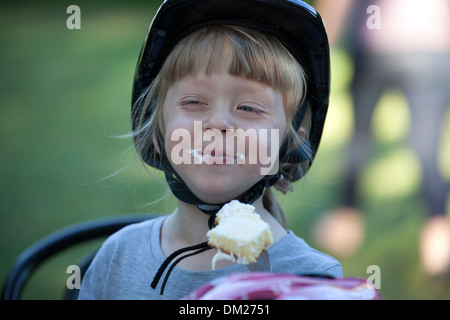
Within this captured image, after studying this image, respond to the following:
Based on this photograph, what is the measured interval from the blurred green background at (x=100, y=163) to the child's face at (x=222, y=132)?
1.49ft

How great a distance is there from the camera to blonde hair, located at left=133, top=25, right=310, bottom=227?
197 cm

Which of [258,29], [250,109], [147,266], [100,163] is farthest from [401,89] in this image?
[147,266]

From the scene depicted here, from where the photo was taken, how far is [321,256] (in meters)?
2.02

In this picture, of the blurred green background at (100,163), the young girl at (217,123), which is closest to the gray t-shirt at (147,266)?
the young girl at (217,123)

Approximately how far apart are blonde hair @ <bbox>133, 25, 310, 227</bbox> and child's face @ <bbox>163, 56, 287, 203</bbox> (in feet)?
0.13

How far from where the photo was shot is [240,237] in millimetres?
1640

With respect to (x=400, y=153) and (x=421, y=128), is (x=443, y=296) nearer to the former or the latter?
(x=421, y=128)

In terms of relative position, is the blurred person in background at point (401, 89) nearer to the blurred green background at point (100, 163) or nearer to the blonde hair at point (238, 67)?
the blurred green background at point (100, 163)

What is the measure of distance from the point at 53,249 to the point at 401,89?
4.20m

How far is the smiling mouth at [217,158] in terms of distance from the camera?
6.31ft

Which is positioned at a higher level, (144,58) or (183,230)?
(144,58)

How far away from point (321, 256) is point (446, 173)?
4.03 m

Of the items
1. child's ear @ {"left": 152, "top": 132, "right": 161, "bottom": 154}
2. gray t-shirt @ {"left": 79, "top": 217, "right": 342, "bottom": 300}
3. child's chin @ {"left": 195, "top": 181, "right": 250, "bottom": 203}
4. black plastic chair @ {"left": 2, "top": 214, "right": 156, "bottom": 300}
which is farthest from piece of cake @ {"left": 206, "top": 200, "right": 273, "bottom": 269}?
black plastic chair @ {"left": 2, "top": 214, "right": 156, "bottom": 300}

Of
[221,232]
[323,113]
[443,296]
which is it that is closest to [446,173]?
[443,296]
